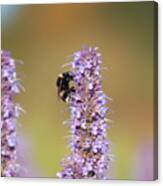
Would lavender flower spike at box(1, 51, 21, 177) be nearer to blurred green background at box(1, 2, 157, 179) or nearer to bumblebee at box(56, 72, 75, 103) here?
blurred green background at box(1, 2, 157, 179)

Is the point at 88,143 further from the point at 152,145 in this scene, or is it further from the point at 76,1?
the point at 76,1

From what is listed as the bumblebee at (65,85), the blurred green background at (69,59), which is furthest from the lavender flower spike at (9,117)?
the bumblebee at (65,85)

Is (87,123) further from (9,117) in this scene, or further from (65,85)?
(9,117)

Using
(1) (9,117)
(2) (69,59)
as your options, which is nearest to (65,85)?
(2) (69,59)

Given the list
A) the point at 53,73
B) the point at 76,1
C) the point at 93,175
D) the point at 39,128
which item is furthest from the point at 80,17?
the point at 93,175

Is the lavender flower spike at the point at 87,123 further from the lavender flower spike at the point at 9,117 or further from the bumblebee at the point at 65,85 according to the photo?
the lavender flower spike at the point at 9,117

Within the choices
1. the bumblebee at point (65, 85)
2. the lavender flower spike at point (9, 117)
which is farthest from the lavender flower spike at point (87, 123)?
the lavender flower spike at point (9, 117)
